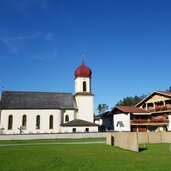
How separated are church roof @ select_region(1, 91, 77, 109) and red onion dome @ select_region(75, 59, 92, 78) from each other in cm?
578

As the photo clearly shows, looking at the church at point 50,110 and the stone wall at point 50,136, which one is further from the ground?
the church at point 50,110

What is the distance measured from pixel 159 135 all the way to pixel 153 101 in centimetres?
2139

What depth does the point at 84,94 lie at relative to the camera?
217 ft

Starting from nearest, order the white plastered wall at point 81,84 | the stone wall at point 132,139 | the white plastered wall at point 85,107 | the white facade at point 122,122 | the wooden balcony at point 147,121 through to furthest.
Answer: the stone wall at point 132,139
the wooden balcony at point 147,121
the white facade at point 122,122
the white plastered wall at point 85,107
the white plastered wall at point 81,84

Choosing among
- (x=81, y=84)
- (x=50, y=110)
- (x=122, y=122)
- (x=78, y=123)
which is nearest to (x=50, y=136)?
(x=78, y=123)

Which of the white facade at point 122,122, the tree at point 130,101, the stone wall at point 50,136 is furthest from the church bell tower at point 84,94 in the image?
the tree at point 130,101

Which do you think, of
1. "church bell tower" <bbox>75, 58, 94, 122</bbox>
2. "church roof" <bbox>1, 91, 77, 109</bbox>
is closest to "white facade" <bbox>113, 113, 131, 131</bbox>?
"church bell tower" <bbox>75, 58, 94, 122</bbox>

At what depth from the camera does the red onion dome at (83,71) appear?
6731 cm

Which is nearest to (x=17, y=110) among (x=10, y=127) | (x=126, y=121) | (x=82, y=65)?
(x=10, y=127)

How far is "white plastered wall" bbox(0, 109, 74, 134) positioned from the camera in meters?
59.2

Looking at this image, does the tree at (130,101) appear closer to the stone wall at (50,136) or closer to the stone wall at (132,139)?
the stone wall at (50,136)

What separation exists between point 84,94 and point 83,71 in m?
5.91

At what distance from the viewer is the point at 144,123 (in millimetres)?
55031

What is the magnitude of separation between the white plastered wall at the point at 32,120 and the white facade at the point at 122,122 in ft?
42.3
